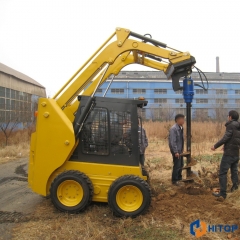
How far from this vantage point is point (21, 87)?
23047mm

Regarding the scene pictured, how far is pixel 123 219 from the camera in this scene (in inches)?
182

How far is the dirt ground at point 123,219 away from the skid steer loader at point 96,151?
28cm

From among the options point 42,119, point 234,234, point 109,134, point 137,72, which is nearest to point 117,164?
point 109,134

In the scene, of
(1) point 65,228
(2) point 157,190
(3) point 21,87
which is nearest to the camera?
(1) point 65,228

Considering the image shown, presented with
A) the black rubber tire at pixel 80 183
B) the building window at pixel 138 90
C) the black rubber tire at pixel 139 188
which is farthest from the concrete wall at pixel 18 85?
the building window at pixel 138 90

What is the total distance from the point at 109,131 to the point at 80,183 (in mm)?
1058

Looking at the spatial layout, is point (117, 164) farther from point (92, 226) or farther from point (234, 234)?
point (234, 234)

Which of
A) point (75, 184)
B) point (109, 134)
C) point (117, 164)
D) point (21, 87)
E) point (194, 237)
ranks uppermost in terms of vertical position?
point (21, 87)

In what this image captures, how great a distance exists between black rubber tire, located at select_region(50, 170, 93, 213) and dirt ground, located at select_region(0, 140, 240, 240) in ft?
0.40

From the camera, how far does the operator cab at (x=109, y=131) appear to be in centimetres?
507

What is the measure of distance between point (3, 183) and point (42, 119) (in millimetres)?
3459

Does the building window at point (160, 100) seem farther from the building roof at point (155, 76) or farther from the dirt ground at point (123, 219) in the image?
the dirt ground at point (123, 219)

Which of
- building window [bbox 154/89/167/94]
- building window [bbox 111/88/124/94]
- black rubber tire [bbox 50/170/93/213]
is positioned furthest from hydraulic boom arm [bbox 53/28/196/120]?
building window [bbox 154/89/167/94]

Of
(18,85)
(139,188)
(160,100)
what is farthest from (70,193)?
(160,100)
